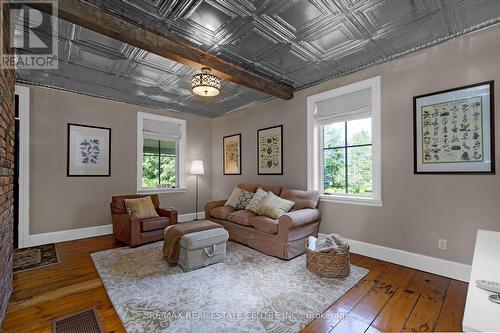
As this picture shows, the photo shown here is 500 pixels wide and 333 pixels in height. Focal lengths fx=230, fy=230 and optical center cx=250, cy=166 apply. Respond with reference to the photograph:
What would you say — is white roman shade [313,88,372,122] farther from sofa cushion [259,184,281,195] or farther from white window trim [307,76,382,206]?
sofa cushion [259,184,281,195]

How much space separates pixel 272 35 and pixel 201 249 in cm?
262

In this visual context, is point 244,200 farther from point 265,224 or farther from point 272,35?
point 272,35

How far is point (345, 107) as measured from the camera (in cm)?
354

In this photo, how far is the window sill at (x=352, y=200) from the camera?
317cm

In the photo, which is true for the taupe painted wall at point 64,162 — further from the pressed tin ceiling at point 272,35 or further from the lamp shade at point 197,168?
the lamp shade at point 197,168

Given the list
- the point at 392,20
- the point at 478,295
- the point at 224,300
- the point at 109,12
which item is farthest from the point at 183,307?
the point at 392,20

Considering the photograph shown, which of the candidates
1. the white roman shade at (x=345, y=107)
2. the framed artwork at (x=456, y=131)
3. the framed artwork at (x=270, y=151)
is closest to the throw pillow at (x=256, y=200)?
the framed artwork at (x=270, y=151)

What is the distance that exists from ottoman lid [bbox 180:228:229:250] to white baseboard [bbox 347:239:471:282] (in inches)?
76.1

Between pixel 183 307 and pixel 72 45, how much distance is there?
10.2 ft

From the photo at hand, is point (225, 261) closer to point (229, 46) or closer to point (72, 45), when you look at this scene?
point (229, 46)

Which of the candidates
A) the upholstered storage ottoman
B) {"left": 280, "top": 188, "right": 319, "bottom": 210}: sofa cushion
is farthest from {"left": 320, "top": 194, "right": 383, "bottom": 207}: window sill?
the upholstered storage ottoman

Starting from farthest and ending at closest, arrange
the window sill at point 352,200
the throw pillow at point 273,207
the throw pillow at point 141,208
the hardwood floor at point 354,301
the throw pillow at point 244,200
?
the throw pillow at point 244,200 < the throw pillow at point 141,208 < the throw pillow at point 273,207 < the window sill at point 352,200 < the hardwood floor at point 354,301

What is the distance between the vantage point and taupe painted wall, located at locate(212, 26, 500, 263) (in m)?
2.42

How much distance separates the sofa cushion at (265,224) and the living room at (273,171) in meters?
0.03
